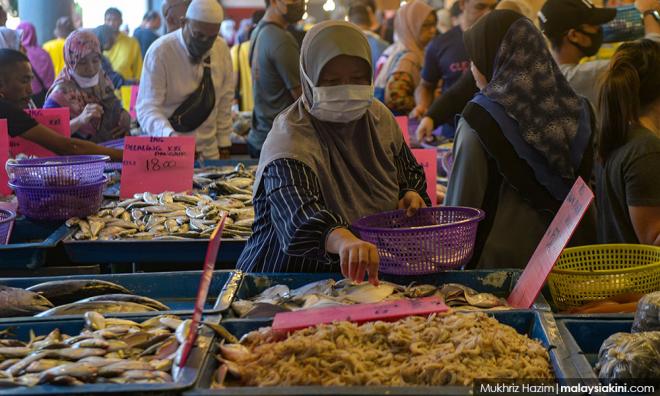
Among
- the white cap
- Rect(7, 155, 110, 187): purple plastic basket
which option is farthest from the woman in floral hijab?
Rect(7, 155, 110, 187): purple plastic basket

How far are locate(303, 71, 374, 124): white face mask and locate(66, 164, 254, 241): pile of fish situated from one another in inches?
48.0

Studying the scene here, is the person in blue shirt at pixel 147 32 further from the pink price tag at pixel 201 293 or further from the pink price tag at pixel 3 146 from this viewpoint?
the pink price tag at pixel 201 293

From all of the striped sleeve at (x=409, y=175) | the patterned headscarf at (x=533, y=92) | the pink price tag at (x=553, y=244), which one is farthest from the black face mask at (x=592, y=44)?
the pink price tag at (x=553, y=244)

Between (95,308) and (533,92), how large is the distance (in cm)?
177

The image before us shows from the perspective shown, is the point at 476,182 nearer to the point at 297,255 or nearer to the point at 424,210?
the point at 424,210

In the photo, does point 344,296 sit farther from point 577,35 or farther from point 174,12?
point 174,12

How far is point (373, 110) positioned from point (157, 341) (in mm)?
A: 1229

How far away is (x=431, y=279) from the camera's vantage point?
106 inches

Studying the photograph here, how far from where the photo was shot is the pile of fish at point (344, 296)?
7.78ft

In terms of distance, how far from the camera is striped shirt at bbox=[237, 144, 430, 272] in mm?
2506

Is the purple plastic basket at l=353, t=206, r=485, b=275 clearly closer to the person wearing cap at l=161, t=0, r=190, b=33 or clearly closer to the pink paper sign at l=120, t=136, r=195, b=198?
the pink paper sign at l=120, t=136, r=195, b=198

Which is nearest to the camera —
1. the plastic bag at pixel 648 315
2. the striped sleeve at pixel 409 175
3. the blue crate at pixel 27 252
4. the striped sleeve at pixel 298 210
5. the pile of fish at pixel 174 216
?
the plastic bag at pixel 648 315

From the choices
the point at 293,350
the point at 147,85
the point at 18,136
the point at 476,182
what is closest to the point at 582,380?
the point at 293,350

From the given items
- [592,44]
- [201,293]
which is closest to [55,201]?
[201,293]
